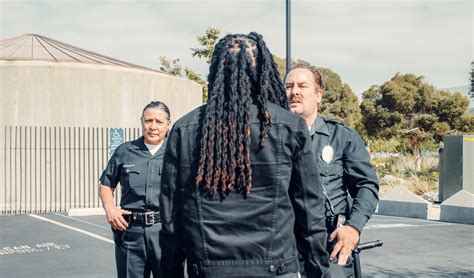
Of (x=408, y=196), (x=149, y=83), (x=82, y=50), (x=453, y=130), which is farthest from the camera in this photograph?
(x=453, y=130)

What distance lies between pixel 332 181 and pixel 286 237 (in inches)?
40.2

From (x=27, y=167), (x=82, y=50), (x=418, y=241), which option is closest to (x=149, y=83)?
(x=27, y=167)

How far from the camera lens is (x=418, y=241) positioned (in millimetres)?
10414

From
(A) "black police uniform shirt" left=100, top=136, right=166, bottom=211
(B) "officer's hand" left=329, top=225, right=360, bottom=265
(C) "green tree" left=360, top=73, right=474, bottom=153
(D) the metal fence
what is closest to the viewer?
(B) "officer's hand" left=329, top=225, right=360, bottom=265

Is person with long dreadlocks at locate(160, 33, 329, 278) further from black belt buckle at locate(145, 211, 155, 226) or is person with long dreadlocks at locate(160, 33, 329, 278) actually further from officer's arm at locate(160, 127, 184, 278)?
black belt buckle at locate(145, 211, 155, 226)

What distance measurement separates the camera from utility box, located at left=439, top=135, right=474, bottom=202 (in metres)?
15.6

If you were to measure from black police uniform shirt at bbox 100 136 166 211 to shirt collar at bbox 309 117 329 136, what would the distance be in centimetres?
166

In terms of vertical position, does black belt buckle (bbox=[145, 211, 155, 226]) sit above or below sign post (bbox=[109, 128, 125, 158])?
below

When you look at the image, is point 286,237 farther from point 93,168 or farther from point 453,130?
point 453,130

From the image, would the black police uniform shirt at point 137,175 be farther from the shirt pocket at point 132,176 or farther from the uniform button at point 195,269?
the uniform button at point 195,269

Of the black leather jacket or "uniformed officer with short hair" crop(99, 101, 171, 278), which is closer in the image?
the black leather jacket

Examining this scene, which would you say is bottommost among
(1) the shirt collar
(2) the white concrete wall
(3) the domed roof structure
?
(1) the shirt collar

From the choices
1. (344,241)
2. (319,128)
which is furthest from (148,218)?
(344,241)

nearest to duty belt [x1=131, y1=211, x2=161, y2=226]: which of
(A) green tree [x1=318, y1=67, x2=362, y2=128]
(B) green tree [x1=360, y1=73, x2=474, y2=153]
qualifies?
(B) green tree [x1=360, y1=73, x2=474, y2=153]
